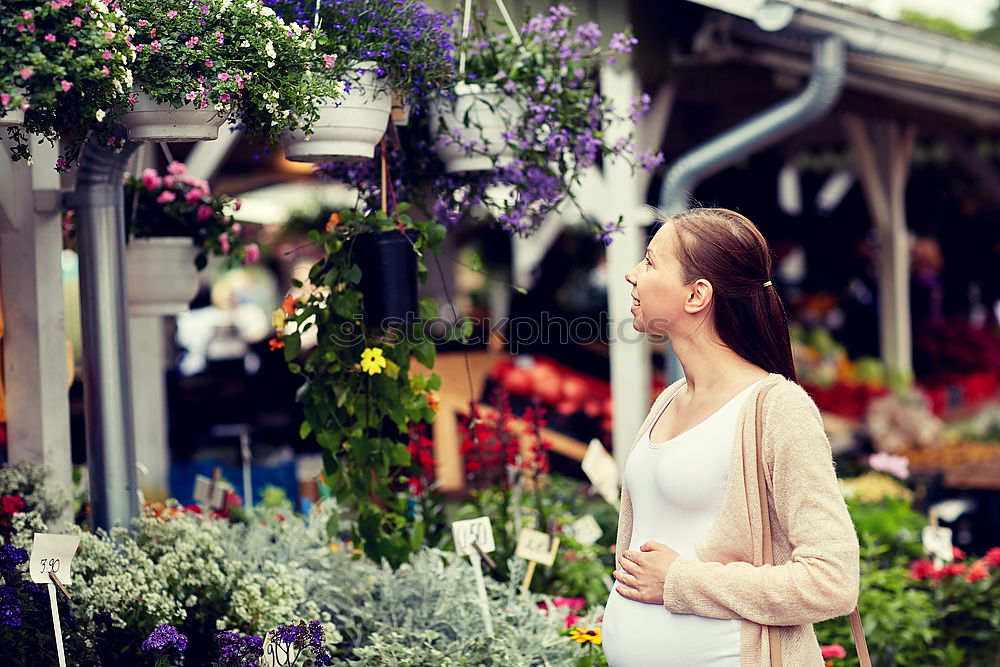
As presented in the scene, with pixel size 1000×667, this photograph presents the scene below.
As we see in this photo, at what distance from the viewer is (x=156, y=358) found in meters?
4.45

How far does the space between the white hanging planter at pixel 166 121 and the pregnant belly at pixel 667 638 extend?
3.57 ft

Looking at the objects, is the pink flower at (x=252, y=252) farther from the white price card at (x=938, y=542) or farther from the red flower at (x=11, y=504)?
the white price card at (x=938, y=542)

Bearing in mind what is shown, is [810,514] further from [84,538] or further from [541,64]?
[84,538]

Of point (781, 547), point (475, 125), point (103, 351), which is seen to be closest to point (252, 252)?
point (103, 351)

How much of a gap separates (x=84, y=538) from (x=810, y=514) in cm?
155

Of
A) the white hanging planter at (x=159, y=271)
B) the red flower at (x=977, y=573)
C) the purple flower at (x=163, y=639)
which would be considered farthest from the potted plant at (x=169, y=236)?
the red flower at (x=977, y=573)

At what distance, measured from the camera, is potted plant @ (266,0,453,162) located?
6.96 feet

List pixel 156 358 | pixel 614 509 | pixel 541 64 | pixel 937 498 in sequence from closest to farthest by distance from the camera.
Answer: pixel 541 64
pixel 614 509
pixel 156 358
pixel 937 498

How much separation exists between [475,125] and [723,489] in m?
1.12

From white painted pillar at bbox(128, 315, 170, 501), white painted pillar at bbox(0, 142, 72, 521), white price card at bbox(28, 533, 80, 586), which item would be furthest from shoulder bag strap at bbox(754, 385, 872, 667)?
white painted pillar at bbox(128, 315, 170, 501)

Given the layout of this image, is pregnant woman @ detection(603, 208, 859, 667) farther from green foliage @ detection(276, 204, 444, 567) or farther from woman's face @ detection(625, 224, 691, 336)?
green foliage @ detection(276, 204, 444, 567)

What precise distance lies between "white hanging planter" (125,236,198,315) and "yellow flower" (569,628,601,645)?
1592mm

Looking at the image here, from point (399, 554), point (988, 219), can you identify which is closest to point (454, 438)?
point (399, 554)

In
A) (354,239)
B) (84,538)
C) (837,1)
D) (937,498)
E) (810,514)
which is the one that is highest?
(837,1)
